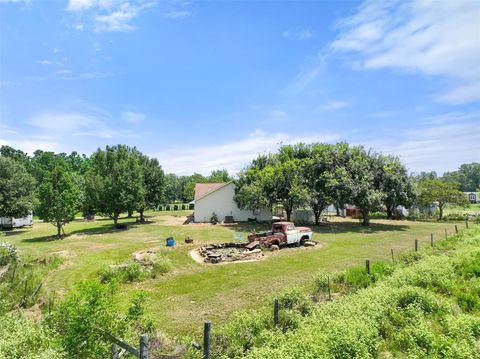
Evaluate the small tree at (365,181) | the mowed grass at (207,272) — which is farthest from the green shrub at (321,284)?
the small tree at (365,181)

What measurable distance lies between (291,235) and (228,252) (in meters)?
5.53

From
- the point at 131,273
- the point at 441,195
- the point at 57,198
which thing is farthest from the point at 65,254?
the point at 441,195

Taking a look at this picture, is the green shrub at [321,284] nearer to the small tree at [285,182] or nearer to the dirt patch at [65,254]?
the dirt patch at [65,254]

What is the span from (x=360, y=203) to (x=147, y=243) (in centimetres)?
2385

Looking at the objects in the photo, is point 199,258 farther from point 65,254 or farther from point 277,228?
point 65,254

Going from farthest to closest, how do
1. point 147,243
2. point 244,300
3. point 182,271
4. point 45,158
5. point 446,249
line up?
1. point 45,158
2. point 147,243
3. point 446,249
4. point 182,271
5. point 244,300

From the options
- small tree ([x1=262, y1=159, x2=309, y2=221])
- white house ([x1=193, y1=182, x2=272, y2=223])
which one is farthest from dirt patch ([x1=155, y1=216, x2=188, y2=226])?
small tree ([x1=262, y1=159, x2=309, y2=221])

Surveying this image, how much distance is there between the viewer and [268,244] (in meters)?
23.8

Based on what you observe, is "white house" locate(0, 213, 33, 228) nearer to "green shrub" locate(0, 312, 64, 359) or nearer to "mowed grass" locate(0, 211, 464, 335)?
"mowed grass" locate(0, 211, 464, 335)

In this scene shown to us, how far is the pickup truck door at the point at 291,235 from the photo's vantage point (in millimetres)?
24266

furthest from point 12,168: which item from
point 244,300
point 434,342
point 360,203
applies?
point 434,342

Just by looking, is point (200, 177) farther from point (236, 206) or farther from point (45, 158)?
point (236, 206)

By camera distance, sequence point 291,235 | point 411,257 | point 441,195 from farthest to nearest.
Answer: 1. point 441,195
2. point 291,235
3. point 411,257

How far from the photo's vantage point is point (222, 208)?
149ft
